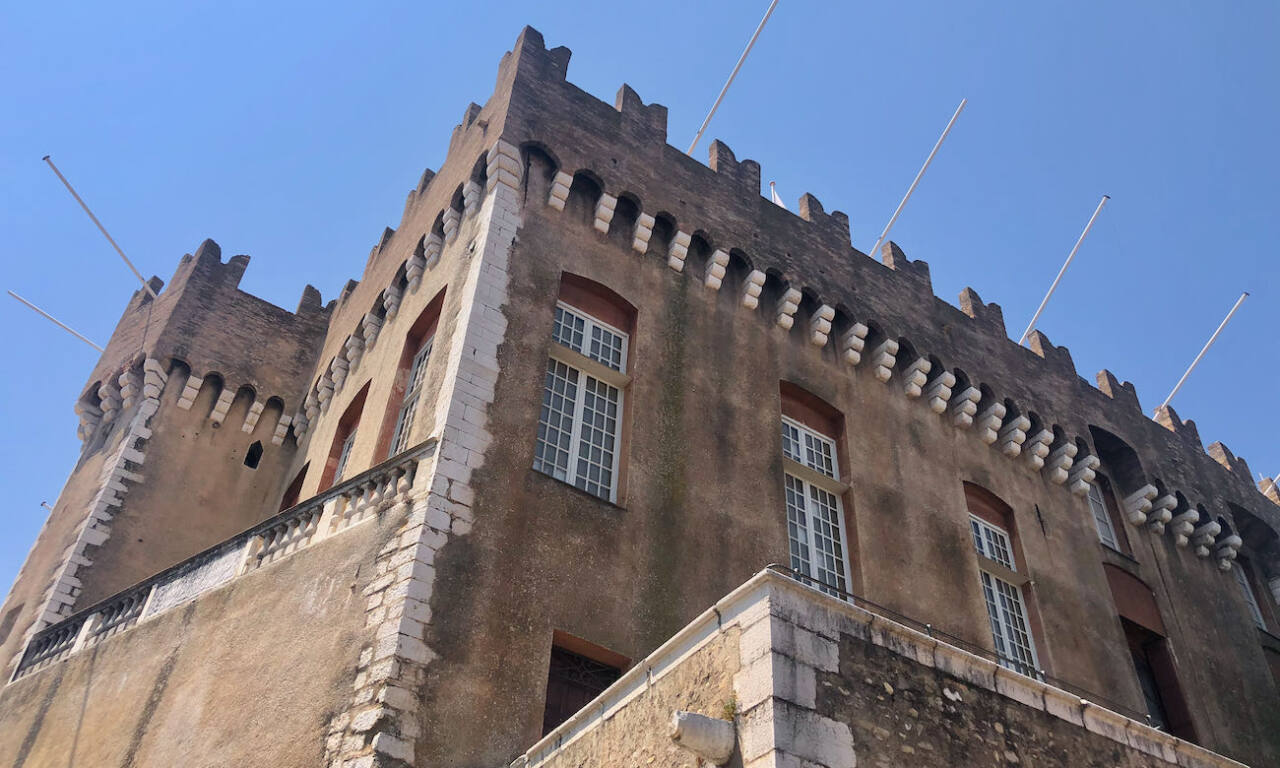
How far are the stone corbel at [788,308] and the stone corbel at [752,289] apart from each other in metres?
0.44

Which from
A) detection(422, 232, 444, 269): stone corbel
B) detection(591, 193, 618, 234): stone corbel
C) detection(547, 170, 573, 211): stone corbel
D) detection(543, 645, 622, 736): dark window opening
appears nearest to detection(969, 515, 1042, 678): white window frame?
detection(543, 645, 622, 736): dark window opening

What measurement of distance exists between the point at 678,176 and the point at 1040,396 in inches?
332

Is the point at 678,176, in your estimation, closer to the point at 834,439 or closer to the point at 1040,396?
the point at 834,439

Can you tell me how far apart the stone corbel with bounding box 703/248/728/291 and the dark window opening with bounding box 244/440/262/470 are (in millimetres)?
9262

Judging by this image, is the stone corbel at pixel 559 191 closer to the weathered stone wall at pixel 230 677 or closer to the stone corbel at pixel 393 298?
the stone corbel at pixel 393 298

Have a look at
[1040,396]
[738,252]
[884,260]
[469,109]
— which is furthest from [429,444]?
[1040,396]

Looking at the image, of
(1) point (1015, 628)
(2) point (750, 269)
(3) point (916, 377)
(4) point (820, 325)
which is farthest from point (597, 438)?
(1) point (1015, 628)

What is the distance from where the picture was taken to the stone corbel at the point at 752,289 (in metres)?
16.5

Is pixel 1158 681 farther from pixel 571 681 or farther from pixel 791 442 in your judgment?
pixel 571 681

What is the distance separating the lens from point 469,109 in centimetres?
1806

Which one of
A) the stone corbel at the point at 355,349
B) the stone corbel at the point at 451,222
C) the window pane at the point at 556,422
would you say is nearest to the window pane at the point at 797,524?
the window pane at the point at 556,422

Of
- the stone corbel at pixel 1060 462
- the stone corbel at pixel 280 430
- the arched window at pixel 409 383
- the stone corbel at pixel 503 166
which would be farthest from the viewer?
the stone corbel at pixel 280 430

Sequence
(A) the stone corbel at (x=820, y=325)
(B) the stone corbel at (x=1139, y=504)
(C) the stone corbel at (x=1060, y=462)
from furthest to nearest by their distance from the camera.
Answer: (B) the stone corbel at (x=1139, y=504) < (C) the stone corbel at (x=1060, y=462) < (A) the stone corbel at (x=820, y=325)

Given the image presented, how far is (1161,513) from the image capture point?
20.5m
